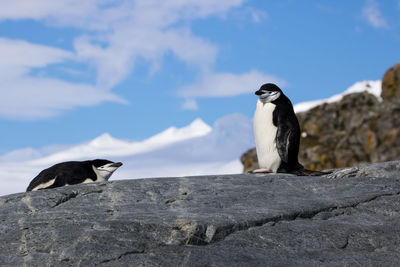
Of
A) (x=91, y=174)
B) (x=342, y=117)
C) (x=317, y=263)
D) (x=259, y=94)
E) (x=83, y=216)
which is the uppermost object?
(x=342, y=117)

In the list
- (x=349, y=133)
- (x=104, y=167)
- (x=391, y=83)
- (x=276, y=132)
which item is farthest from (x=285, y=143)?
(x=391, y=83)

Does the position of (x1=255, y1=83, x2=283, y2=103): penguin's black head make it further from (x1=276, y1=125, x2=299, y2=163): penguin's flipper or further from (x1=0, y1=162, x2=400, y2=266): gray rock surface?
(x1=0, y1=162, x2=400, y2=266): gray rock surface

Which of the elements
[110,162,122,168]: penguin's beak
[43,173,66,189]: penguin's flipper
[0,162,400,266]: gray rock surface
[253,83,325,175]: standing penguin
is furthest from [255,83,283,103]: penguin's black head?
[43,173,66,189]: penguin's flipper

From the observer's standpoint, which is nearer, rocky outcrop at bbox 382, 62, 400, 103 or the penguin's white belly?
the penguin's white belly

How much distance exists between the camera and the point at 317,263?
4.88 meters

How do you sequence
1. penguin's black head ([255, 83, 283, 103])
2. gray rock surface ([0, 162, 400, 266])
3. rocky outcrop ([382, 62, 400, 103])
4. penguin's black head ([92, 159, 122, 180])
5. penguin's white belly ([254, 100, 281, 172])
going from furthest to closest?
rocky outcrop ([382, 62, 400, 103]) < penguin's black head ([92, 159, 122, 180]) < penguin's black head ([255, 83, 283, 103]) < penguin's white belly ([254, 100, 281, 172]) < gray rock surface ([0, 162, 400, 266])

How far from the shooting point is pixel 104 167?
Result: 8.97 m

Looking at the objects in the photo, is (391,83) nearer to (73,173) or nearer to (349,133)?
(349,133)

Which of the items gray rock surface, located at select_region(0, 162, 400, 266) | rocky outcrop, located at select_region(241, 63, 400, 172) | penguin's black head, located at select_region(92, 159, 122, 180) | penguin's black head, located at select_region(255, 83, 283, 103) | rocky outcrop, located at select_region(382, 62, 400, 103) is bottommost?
gray rock surface, located at select_region(0, 162, 400, 266)

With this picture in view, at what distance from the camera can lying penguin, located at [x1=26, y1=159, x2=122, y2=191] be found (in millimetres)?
8336

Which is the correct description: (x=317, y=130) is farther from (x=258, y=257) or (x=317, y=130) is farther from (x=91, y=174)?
(x=258, y=257)

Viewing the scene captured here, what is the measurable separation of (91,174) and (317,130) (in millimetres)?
13150

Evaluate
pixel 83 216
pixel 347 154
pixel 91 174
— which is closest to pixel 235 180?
pixel 83 216

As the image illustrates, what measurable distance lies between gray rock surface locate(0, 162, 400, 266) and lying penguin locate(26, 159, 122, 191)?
1560mm
